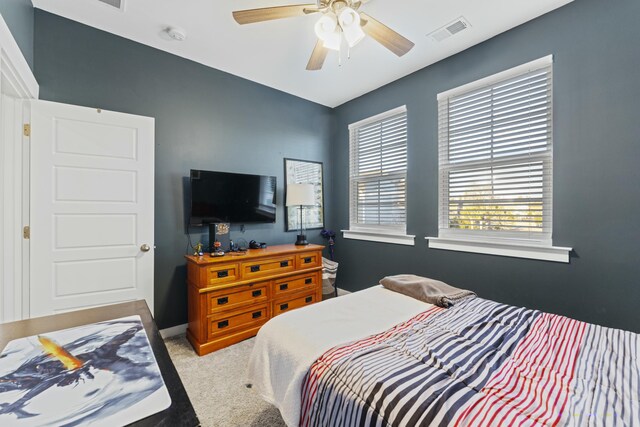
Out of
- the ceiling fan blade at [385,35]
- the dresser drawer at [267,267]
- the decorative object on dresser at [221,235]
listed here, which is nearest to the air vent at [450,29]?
the ceiling fan blade at [385,35]

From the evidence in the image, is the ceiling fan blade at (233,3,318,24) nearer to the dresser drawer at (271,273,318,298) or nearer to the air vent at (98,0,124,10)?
the air vent at (98,0,124,10)

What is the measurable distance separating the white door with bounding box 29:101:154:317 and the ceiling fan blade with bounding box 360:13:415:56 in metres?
2.03

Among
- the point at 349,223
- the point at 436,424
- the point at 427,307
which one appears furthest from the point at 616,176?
the point at 349,223

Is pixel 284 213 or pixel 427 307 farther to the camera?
pixel 284 213

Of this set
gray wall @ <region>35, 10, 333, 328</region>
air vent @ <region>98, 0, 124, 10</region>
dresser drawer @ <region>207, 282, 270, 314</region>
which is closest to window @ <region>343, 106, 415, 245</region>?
gray wall @ <region>35, 10, 333, 328</region>

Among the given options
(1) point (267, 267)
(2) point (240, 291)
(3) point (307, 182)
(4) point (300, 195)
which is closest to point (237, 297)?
(2) point (240, 291)

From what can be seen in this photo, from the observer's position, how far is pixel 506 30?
93.7 inches

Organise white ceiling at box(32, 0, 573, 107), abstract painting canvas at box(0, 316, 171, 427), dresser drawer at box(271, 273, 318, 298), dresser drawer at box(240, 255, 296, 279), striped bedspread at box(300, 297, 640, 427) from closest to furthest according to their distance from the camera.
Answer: abstract painting canvas at box(0, 316, 171, 427) → striped bedspread at box(300, 297, 640, 427) → white ceiling at box(32, 0, 573, 107) → dresser drawer at box(240, 255, 296, 279) → dresser drawer at box(271, 273, 318, 298)

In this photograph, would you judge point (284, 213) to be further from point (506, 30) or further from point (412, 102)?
point (506, 30)

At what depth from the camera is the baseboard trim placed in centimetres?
274

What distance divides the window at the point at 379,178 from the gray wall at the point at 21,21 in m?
3.18

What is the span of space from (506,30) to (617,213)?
173 centimetres

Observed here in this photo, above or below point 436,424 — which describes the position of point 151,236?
above

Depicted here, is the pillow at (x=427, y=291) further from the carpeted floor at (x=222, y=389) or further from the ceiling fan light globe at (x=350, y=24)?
the ceiling fan light globe at (x=350, y=24)
